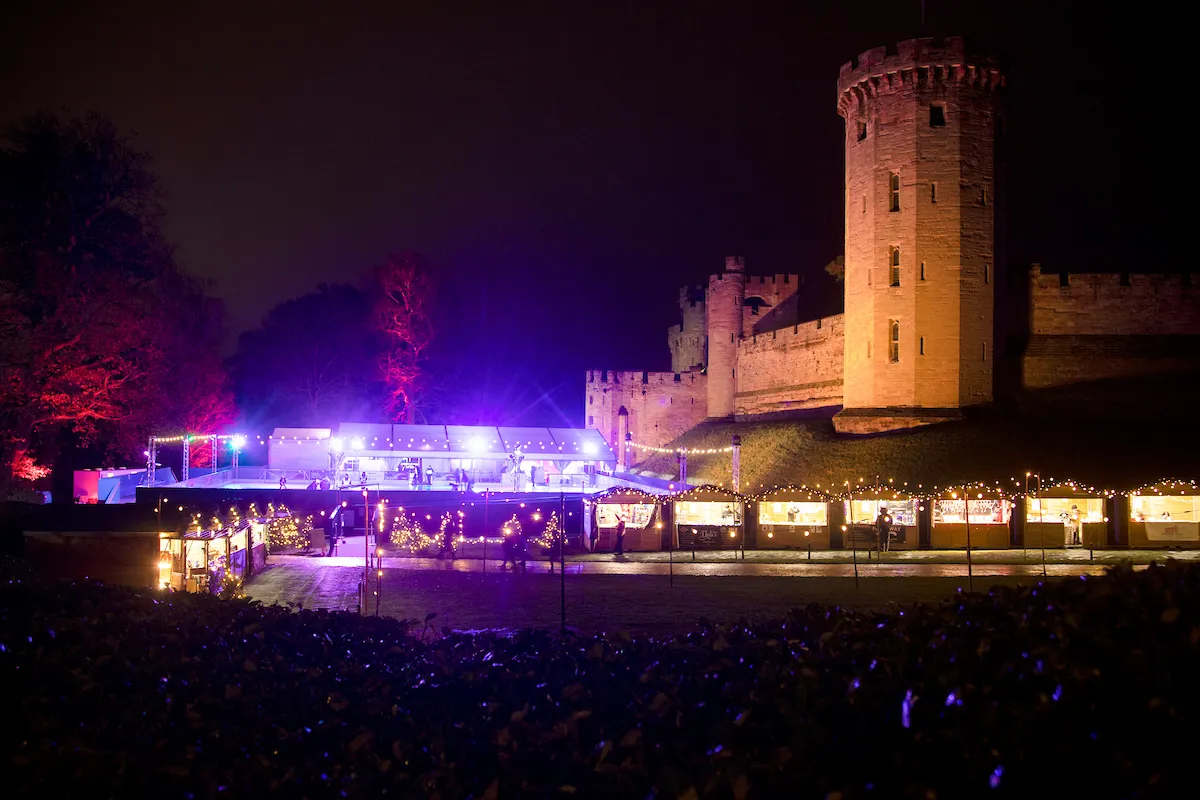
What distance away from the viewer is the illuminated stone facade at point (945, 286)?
29.8 m

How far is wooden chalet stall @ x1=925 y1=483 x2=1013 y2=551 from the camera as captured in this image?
825 inches

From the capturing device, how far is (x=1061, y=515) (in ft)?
68.2

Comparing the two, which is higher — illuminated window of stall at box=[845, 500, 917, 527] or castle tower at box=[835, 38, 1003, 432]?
castle tower at box=[835, 38, 1003, 432]

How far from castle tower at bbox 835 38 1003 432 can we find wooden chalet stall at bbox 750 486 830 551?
9.88 meters

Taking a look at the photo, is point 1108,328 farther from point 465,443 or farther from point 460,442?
point 460,442

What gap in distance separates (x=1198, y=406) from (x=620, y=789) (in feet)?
Answer: 107

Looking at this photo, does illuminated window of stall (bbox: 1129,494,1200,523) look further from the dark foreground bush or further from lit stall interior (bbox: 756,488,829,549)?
the dark foreground bush

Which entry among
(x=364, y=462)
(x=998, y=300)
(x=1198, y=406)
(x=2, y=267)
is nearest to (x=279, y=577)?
(x=2, y=267)

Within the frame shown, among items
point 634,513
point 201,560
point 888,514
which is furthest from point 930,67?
point 201,560

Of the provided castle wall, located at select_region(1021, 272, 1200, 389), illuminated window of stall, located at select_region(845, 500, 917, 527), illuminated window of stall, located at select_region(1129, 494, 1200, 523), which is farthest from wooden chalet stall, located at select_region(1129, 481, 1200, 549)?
castle wall, located at select_region(1021, 272, 1200, 389)

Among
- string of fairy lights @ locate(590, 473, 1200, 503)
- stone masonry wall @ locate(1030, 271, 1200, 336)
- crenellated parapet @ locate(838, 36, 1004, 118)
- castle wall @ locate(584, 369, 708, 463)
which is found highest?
crenellated parapet @ locate(838, 36, 1004, 118)

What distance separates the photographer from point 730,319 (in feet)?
165

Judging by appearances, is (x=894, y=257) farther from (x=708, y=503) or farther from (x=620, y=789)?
(x=620, y=789)

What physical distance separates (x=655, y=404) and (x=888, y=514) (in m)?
32.9
